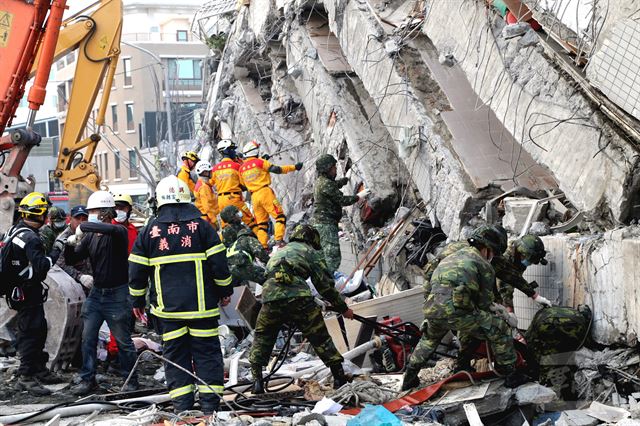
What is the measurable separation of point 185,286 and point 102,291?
1841 millimetres

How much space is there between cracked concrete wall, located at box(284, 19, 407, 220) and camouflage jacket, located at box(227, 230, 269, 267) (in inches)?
94.1

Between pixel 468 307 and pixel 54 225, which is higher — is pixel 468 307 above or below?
below

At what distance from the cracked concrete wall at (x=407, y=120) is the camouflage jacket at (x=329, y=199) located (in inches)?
36.9

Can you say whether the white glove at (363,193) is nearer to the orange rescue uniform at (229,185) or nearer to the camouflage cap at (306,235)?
the orange rescue uniform at (229,185)

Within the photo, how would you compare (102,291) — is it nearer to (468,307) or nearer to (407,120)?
(468,307)

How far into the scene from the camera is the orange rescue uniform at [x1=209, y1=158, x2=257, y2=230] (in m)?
14.4

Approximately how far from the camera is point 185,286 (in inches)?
289

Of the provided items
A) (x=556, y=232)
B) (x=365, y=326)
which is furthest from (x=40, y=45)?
(x=556, y=232)

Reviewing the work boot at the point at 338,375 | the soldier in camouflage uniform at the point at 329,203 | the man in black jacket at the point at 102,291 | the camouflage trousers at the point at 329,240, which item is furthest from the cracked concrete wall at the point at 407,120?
the man in black jacket at the point at 102,291

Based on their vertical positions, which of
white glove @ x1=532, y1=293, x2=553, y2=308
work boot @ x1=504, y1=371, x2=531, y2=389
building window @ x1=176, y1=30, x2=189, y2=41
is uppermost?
building window @ x1=176, y1=30, x2=189, y2=41

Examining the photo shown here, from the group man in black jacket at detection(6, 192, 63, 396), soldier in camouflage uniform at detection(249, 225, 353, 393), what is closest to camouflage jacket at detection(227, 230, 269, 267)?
man in black jacket at detection(6, 192, 63, 396)

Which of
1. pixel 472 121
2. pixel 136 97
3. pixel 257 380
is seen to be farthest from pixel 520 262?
pixel 136 97

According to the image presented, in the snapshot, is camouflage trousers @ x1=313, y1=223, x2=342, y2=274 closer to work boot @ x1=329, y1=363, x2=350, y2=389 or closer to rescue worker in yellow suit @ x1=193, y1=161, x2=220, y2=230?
rescue worker in yellow suit @ x1=193, y1=161, x2=220, y2=230

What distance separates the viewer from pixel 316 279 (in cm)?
826
